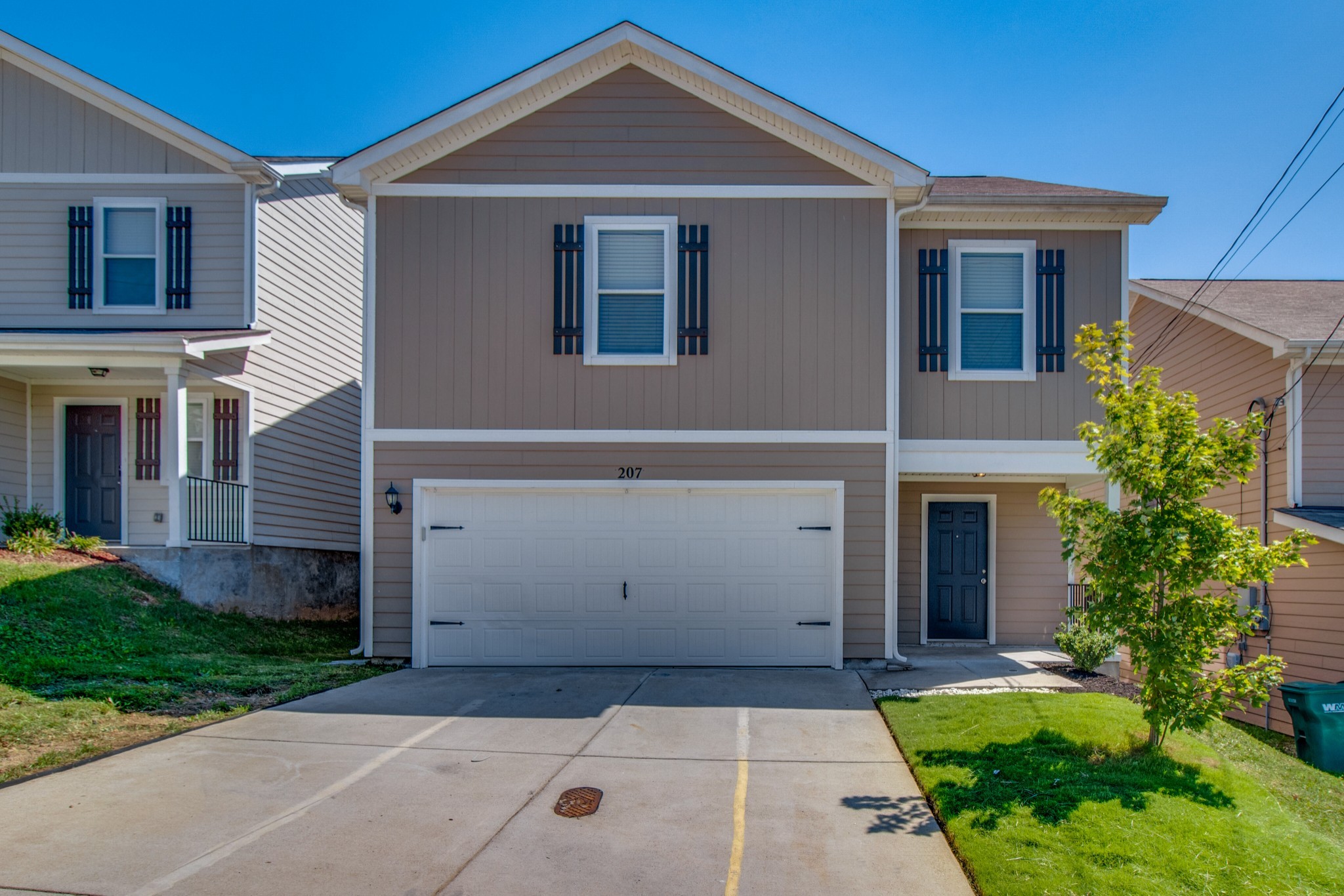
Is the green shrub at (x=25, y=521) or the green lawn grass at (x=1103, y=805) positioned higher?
the green shrub at (x=25, y=521)

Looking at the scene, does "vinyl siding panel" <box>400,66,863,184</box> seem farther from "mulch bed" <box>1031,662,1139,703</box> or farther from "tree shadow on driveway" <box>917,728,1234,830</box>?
"tree shadow on driveway" <box>917,728,1234,830</box>

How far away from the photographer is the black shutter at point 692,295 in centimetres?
1045

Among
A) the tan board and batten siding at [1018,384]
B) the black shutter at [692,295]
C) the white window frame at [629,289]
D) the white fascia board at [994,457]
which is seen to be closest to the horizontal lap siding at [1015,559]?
the white fascia board at [994,457]

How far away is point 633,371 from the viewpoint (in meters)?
10.5

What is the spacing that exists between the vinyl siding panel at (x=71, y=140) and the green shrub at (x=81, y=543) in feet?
17.4

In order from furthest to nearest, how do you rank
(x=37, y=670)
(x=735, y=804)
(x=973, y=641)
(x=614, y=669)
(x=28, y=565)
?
(x=973, y=641) → (x=28, y=565) → (x=614, y=669) → (x=37, y=670) → (x=735, y=804)

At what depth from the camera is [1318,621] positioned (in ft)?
38.0

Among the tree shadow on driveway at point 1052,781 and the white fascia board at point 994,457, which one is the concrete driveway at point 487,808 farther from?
the white fascia board at point 994,457

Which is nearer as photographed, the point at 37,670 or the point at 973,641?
the point at 37,670

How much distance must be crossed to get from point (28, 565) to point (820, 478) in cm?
959

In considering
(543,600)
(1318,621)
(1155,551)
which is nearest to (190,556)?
(543,600)

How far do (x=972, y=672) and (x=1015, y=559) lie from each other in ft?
9.71

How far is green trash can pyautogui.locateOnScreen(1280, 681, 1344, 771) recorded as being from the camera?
964cm

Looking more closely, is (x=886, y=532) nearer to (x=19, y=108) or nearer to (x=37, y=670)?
(x=37, y=670)
